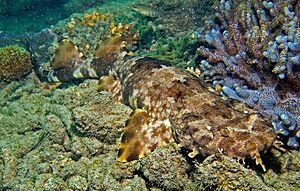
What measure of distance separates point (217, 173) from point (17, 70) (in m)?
5.84

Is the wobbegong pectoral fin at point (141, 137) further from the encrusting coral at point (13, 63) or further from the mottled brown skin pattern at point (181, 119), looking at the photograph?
the encrusting coral at point (13, 63)

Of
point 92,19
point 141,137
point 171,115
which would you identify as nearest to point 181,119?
point 171,115

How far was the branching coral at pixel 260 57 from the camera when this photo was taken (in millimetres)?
3730

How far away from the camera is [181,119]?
3.25m

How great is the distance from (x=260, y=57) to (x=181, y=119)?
190 cm

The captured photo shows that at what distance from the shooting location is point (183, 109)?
3393 millimetres

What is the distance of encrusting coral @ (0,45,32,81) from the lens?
6.75 metres

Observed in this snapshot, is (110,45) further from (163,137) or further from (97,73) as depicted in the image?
(163,137)

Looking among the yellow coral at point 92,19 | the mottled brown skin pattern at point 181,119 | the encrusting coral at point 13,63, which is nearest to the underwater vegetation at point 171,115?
the mottled brown skin pattern at point 181,119

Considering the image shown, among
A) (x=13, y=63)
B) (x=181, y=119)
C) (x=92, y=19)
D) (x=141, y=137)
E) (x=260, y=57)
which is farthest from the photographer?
(x=92, y=19)

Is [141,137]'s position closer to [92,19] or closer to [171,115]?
[171,115]

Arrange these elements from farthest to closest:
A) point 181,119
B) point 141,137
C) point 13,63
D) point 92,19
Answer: point 92,19, point 13,63, point 141,137, point 181,119

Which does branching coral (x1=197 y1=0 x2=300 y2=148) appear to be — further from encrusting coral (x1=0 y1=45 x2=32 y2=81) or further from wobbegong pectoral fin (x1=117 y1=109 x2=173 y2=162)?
encrusting coral (x1=0 y1=45 x2=32 y2=81)

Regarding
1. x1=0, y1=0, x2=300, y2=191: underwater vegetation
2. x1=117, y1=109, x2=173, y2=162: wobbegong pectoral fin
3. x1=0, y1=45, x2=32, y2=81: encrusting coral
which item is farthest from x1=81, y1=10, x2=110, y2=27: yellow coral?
x1=117, y1=109, x2=173, y2=162: wobbegong pectoral fin
